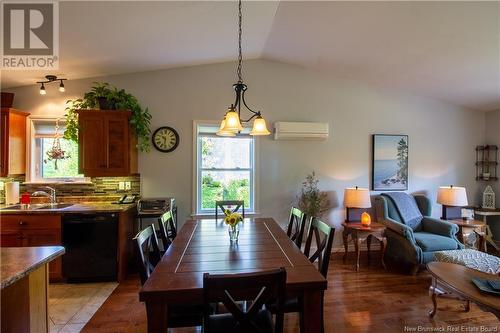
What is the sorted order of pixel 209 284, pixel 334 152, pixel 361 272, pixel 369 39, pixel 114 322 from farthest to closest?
1. pixel 334 152
2. pixel 361 272
3. pixel 369 39
4. pixel 114 322
5. pixel 209 284

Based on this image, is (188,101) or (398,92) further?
(398,92)

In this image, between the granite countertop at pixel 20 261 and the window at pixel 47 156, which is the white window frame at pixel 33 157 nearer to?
the window at pixel 47 156

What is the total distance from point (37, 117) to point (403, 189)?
18.5ft

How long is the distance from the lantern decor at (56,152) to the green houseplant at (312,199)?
3.48m

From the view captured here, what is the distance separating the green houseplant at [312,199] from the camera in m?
3.92

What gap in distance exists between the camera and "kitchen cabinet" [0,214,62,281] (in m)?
2.96

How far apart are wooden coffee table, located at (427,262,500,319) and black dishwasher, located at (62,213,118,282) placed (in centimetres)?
339

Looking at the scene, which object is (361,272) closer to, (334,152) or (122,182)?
(334,152)

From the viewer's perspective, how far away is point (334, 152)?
417cm

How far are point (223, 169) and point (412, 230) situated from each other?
9.50ft

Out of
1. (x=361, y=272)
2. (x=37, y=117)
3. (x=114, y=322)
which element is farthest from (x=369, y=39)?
(x=37, y=117)

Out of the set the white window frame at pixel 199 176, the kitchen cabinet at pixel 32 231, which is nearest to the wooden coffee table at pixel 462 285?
the white window frame at pixel 199 176

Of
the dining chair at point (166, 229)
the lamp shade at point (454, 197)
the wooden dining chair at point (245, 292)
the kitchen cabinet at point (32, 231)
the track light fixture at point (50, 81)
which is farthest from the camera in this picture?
the lamp shade at point (454, 197)

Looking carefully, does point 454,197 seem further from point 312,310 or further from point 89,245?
point 89,245
